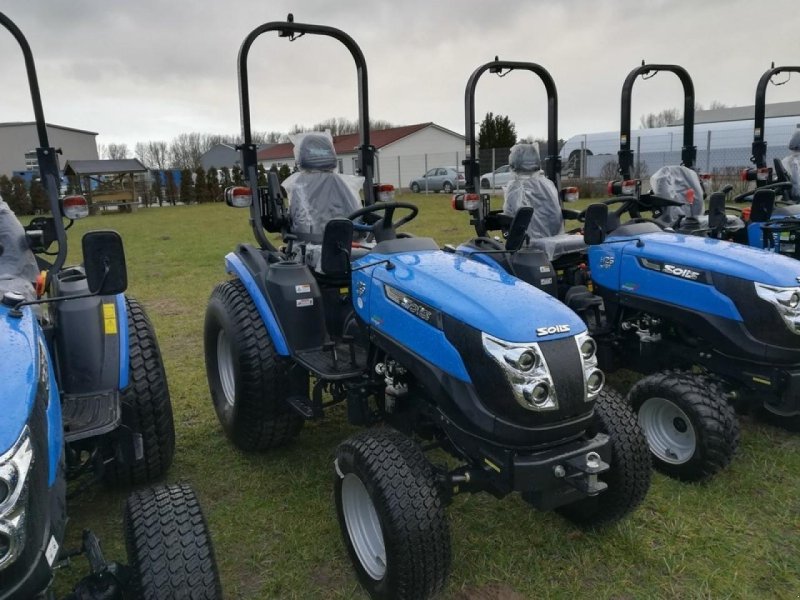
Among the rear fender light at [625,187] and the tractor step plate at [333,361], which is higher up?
the rear fender light at [625,187]

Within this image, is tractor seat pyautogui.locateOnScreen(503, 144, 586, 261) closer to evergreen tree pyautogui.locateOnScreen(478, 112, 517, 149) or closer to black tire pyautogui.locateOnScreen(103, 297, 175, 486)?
black tire pyautogui.locateOnScreen(103, 297, 175, 486)

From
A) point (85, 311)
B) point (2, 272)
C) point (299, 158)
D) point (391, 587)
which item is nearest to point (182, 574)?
point (391, 587)

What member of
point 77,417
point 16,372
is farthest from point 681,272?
point 16,372

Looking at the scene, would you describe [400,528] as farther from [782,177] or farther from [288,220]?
[782,177]

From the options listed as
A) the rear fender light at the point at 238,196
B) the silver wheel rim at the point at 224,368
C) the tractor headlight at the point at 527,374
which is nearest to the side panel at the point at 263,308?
the rear fender light at the point at 238,196

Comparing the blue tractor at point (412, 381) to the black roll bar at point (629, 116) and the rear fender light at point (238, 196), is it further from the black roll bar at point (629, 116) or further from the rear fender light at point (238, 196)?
the black roll bar at point (629, 116)

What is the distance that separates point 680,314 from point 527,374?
1.94m

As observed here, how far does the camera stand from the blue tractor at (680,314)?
3.37 m

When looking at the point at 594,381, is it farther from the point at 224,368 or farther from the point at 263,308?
the point at 224,368

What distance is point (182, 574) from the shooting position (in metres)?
1.86

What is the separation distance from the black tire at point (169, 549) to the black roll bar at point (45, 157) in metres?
1.44

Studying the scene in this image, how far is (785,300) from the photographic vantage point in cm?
340

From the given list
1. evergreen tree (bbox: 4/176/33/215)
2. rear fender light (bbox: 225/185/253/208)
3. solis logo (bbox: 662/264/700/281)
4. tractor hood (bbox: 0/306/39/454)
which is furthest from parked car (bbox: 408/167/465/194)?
tractor hood (bbox: 0/306/39/454)

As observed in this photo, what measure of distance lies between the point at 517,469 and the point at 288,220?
2.31m
